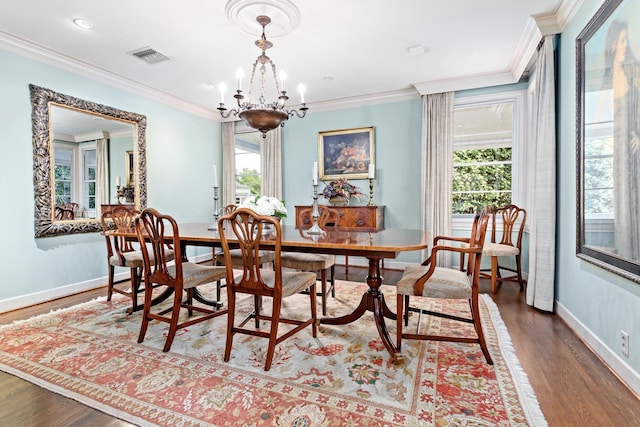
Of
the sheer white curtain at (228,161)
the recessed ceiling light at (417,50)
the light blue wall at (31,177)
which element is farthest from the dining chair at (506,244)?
the light blue wall at (31,177)

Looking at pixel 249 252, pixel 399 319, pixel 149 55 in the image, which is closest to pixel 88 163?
pixel 149 55

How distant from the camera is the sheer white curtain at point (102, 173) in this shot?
3770 mm

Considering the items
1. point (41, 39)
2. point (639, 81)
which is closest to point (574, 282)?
point (639, 81)

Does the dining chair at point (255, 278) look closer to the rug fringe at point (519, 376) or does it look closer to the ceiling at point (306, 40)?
the rug fringe at point (519, 376)

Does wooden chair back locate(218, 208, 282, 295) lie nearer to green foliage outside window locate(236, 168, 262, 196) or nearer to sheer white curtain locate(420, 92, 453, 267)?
sheer white curtain locate(420, 92, 453, 267)

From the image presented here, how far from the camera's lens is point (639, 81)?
1.59 m

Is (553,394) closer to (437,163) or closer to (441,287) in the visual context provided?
(441,287)

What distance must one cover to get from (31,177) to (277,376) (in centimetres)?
316

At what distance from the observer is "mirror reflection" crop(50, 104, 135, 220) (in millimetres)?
3395

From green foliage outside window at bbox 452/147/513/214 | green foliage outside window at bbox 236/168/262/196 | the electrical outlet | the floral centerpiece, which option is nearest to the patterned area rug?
the electrical outlet

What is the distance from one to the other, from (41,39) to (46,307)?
2517mm

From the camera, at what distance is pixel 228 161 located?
5.79 metres

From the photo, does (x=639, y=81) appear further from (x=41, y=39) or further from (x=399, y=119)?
(x=41, y=39)

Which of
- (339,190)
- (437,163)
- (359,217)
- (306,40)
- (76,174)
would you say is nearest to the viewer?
(306,40)
